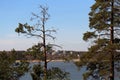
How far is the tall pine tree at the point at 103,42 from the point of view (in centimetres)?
2797

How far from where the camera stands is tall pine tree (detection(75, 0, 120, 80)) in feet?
→ 91.8

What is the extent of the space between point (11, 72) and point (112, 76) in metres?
10.8

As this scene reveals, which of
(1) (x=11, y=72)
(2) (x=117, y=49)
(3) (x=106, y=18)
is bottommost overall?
(1) (x=11, y=72)

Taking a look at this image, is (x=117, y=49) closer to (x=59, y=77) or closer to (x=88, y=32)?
(x=88, y=32)

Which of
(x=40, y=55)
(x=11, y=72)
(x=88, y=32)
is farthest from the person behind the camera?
(x=11, y=72)

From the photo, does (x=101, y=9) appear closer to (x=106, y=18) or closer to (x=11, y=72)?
(x=106, y=18)

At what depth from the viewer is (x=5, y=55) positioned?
36344mm

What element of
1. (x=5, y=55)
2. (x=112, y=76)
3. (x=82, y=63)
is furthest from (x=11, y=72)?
(x=112, y=76)

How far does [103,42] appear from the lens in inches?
1116

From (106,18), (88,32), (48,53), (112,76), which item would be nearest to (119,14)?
(106,18)

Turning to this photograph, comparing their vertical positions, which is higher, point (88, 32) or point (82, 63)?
point (88, 32)

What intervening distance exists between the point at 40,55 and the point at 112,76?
20.2 ft

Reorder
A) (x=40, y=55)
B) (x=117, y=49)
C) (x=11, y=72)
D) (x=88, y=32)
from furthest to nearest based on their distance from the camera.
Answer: (x=11, y=72) → (x=88, y=32) → (x=117, y=49) → (x=40, y=55)

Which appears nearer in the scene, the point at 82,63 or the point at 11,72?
the point at 82,63
